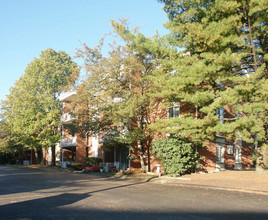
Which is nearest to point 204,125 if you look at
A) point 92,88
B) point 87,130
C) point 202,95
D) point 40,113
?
point 202,95

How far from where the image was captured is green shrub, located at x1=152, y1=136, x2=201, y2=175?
64.6 ft

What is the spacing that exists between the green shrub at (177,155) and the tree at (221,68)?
6.65 ft

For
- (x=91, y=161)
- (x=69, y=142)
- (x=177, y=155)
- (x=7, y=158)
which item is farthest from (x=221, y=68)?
(x=7, y=158)

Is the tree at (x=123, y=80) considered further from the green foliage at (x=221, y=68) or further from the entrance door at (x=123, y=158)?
the entrance door at (x=123, y=158)

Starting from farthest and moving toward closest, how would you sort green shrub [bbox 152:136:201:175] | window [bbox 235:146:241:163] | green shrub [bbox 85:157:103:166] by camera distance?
green shrub [bbox 85:157:103:166] < window [bbox 235:146:241:163] < green shrub [bbox 152:136:201:175]

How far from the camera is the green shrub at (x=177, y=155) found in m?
19.7

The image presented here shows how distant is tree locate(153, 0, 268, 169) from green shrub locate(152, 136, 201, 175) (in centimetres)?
203

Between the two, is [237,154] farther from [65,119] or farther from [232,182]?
[65,119]

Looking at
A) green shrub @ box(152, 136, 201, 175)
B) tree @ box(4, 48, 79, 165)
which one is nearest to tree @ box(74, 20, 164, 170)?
green shrub @ box(152, 136, 201, 175)

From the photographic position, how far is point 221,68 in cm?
1695

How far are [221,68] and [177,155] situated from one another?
23.2ft

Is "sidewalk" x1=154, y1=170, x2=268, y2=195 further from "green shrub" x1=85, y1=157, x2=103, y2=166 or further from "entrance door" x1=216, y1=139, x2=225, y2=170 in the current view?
"green shrub" x1=85, y1=157, x2=103, y2=166

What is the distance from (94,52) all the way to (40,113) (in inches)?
633

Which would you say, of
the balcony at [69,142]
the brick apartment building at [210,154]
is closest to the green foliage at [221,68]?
the brick apartment building at [210,154]
